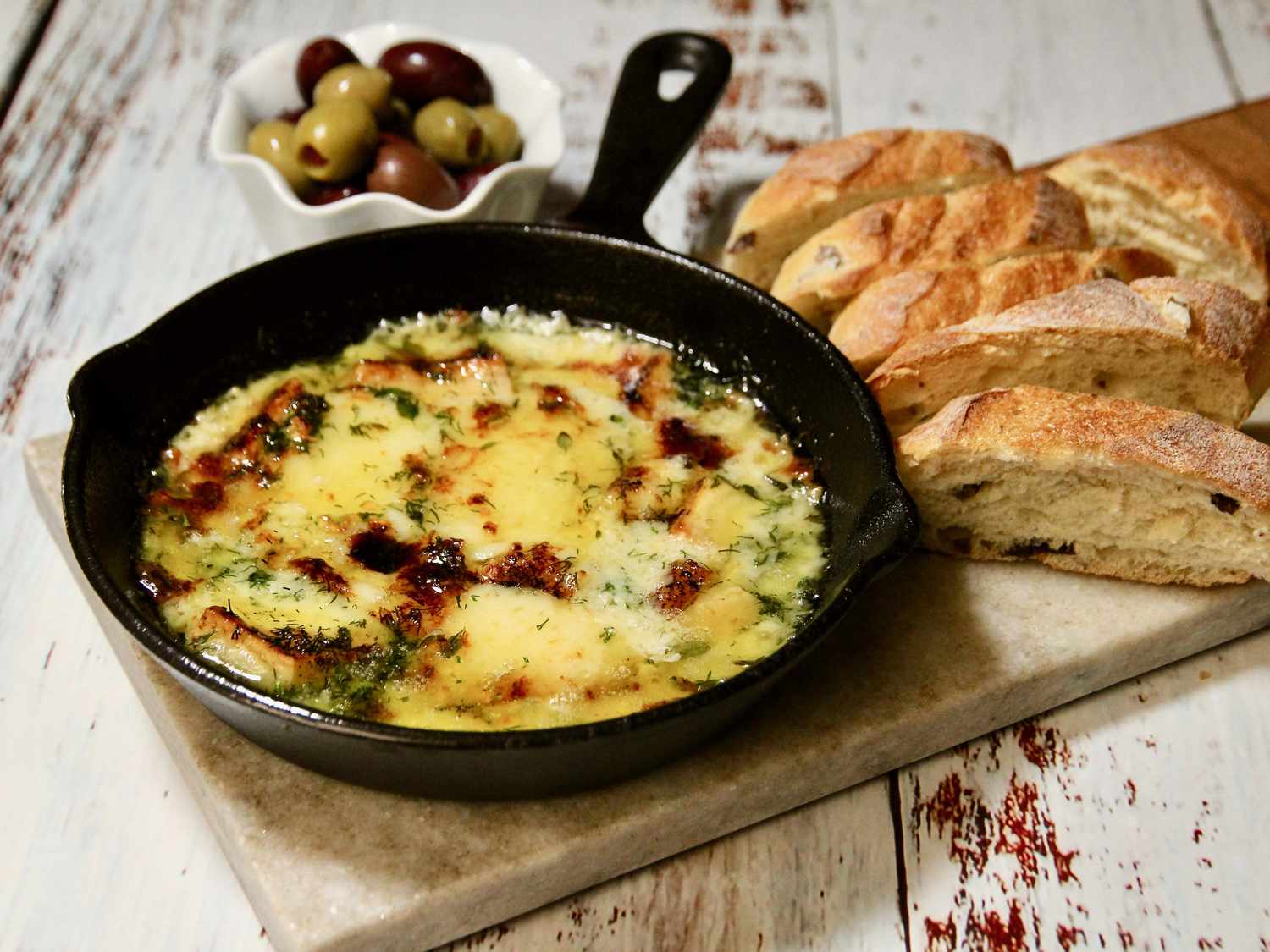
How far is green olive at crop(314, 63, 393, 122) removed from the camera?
3303 millimetres

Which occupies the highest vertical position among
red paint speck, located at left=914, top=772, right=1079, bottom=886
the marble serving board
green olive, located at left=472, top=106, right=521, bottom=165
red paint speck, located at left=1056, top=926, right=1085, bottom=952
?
green olive, located at left=472, top=106, right=521, bottom=165

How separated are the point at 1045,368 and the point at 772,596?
2.59ft

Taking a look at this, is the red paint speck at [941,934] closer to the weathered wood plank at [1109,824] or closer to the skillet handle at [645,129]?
the weathered wood plank at [1109,824]

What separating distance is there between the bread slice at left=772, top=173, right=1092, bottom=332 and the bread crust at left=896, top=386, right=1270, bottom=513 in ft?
1.52

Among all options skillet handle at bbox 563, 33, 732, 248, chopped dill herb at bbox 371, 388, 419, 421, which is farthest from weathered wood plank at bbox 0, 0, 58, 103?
chopped dill herb at bbox 371, 388, 419, 421

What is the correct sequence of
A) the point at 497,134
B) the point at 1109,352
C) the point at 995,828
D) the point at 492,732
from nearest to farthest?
the point at 492,732 < the point at 995,828 < the point at 1109,352 < the point at 497,134

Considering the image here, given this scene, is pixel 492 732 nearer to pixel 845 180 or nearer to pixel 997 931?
pixel 997 931

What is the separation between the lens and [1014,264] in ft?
9.28

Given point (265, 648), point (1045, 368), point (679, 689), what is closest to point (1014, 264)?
point (1045, 368)

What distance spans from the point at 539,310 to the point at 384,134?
68 cm

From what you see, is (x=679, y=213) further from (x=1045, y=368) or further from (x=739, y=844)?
(x=739, y=844)

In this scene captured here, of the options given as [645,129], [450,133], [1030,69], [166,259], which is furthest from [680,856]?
[1030,69]

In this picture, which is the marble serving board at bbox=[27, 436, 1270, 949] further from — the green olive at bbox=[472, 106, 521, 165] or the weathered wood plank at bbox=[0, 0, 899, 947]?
the green olive at bbox=[472, 106, 521, 165]

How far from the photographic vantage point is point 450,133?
131 inches
